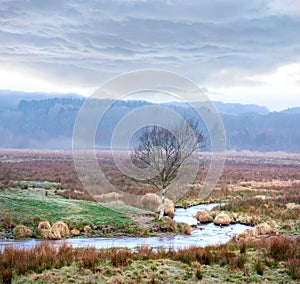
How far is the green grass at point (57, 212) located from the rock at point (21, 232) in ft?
4.37

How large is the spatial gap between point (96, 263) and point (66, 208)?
17.1 metres

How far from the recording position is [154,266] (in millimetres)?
14070

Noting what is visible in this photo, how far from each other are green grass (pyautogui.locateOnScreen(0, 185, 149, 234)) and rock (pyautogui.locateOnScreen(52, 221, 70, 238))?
1500mm

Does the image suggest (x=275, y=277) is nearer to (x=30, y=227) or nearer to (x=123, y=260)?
(x=123, y=260)

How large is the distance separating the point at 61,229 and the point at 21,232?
2197 millimetres

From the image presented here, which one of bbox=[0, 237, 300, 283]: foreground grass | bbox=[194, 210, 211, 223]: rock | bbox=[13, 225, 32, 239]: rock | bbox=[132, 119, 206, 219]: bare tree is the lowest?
bbox=[194, 210, 211, 223]: rock

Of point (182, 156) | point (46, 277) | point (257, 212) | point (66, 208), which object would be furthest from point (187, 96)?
point (46, 277)

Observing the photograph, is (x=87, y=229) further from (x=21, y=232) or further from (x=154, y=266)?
(x=154, y=266)

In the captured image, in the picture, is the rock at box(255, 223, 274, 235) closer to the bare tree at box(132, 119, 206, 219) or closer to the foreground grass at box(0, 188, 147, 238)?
the foreground grass at box(0, 188, 147, 238)

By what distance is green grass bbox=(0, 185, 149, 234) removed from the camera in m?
27.4

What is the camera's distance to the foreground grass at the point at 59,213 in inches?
1057

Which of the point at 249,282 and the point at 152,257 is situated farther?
the point at 152,257

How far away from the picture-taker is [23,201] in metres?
31.6

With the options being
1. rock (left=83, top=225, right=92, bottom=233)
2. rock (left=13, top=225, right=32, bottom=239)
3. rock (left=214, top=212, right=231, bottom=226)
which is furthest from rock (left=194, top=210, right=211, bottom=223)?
rock (left=13, top=225, right=32, bottom=239)
